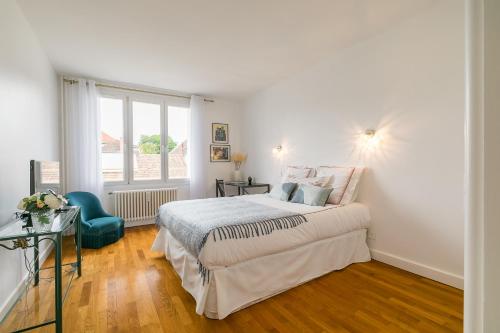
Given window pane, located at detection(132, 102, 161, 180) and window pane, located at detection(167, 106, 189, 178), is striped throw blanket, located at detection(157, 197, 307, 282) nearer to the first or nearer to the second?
window pane, located at detection(132, 102, 161, 180)

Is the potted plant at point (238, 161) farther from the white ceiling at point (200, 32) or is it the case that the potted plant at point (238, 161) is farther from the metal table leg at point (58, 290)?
the metal table leg at point (58, 290)

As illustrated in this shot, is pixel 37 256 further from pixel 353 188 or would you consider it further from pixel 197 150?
pixel 353 188

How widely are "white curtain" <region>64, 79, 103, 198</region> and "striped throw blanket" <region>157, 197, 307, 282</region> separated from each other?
1934 millimetres

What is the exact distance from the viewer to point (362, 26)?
2707 mm

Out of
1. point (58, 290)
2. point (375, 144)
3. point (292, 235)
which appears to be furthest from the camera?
point (375, 144)

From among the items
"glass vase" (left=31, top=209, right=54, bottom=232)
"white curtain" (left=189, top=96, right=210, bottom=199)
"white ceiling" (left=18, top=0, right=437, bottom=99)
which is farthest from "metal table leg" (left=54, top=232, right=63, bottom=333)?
"white curtain" (left=189, top=96, right=210, bottom=199)

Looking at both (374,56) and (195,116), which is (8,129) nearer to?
(195,116)

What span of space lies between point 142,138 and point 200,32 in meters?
2.61

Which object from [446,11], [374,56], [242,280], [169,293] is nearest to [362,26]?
[374,56]

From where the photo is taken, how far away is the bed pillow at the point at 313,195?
9.78ft

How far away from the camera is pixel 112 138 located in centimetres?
441

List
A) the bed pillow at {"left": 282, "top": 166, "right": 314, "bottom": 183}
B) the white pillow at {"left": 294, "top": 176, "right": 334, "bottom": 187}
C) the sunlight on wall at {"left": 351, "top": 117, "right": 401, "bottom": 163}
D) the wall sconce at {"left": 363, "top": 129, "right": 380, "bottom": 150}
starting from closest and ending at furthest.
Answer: the sunlight on wall at {"left": 351, "top": 117, "right": 401, "bottom": 163} < the wall sconce at {"left": 363, "top": 129, "right": 380, "bottom": 150} < the white pillow at {"left": 294, "top": 176, "right": 334, "bottom": 187} < the bed pillow at {"left": 282, "top": 166, "right": 314, "bottom": 183}

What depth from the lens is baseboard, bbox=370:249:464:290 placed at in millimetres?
2314
